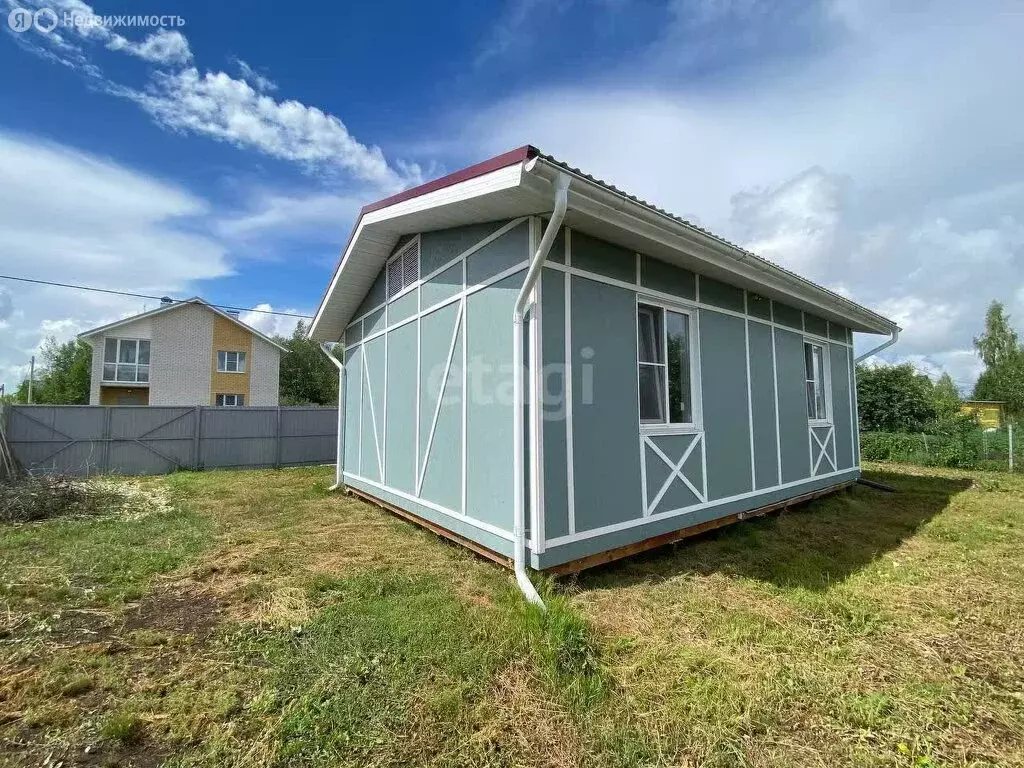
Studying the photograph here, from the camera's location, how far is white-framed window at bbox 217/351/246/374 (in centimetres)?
2441

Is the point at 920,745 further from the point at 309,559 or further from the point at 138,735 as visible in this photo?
the point at 309,559

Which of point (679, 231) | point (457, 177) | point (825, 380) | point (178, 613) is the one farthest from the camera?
point (825, 380)

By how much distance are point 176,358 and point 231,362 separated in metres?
2.39

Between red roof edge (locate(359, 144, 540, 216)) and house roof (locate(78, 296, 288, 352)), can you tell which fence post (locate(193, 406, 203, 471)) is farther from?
house roof (locate(78, 296, 288, 352))

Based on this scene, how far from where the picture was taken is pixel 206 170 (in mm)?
9891

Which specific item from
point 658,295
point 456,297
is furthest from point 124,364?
point 658,295

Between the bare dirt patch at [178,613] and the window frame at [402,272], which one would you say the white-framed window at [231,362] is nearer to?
→ the window frame at [402,272]

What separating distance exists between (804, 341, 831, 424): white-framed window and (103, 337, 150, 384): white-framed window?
27.8 m

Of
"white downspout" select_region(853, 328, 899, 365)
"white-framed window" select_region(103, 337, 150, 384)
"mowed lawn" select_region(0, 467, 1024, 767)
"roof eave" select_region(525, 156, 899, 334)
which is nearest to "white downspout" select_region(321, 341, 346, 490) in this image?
"mowed lawn" select_region(0, 467, 1024, 767)

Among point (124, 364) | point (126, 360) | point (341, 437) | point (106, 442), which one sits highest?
point (126, 360)

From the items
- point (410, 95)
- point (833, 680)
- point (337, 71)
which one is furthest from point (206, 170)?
point (833, 680)

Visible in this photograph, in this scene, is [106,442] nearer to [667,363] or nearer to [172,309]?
[667,363]

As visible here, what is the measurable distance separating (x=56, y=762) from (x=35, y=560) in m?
3.71

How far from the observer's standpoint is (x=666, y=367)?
193 inches
